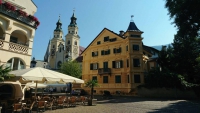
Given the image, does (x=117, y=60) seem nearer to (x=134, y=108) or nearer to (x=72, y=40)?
(x=134, y=108)

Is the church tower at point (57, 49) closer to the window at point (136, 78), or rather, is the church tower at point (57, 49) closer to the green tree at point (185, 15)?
the window at point (136, 78)

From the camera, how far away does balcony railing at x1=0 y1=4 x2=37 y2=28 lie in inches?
472

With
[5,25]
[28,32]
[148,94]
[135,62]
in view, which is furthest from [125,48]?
[5,25]

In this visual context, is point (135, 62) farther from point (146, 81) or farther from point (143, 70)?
point (146, 81)

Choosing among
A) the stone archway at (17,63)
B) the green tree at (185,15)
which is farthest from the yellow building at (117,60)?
the stone archway at (17,63)

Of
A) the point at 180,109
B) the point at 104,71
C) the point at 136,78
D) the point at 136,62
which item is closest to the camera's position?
the point at 180,109

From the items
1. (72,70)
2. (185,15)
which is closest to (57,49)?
(72,70)

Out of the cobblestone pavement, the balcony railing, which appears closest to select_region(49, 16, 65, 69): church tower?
the balcony railing

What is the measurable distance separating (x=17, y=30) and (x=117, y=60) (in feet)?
72.6

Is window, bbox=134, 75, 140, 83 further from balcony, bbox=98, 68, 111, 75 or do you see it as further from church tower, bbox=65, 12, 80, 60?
church tower, bbox=65, 12, 80, 60

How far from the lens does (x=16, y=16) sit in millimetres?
13086

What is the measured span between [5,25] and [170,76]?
24389 millimetres

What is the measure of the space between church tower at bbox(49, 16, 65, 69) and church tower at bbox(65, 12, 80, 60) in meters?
4.43

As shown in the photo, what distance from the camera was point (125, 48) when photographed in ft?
104
